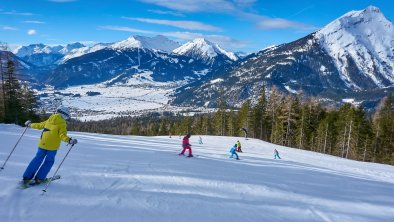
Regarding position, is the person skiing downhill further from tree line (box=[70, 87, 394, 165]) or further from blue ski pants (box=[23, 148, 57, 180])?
tree line (box=[70, 87, 394, 165])

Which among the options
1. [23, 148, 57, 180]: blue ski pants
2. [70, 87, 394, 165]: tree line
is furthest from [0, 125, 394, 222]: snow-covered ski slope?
[70, 87, 394, 165]: tree line

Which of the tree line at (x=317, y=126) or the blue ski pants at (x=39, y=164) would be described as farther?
the tree line at (x=317, y=126)

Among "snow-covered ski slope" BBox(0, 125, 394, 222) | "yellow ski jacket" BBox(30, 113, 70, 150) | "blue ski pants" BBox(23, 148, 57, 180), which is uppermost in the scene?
"yellow ski jacket" BBox(30, 113, 70, 150)

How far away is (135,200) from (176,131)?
310 ft

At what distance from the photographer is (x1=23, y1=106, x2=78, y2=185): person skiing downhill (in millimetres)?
9547

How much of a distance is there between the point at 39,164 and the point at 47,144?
0.69 m

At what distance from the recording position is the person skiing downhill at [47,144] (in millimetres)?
9547

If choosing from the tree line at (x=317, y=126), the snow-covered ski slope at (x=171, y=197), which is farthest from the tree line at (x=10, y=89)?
the tree line at (x=317, y=126)

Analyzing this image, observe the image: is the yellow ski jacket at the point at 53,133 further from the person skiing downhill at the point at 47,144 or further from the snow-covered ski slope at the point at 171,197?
the snow-covered ski slope at the point at 171,197

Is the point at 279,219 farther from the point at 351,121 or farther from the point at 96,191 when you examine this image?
the point at 351,121

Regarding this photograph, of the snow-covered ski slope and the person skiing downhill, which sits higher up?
the person skiing downhill

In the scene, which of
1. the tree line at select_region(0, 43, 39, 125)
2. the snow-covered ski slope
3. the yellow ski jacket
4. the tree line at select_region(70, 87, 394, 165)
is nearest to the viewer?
the snow-covered ski slope

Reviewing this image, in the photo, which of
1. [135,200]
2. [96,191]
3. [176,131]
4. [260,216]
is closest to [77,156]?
[96,191]

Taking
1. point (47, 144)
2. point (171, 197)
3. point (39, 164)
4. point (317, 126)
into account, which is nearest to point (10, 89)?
point (39, 164)
